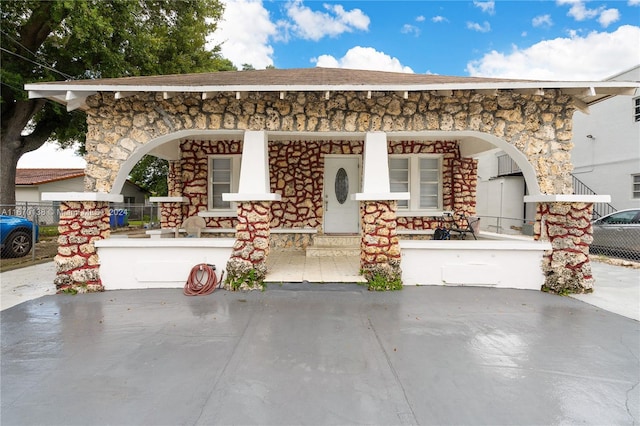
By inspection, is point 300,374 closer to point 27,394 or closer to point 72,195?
point 27,394

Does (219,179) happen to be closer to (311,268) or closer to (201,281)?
(201,281)

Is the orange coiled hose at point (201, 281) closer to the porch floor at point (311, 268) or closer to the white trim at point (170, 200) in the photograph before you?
the porch floor at point (311, 268)

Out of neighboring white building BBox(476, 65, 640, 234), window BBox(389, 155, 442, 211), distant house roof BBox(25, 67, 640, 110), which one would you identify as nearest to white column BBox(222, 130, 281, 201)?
distant house roof BBox(25, 67, 640, 110)

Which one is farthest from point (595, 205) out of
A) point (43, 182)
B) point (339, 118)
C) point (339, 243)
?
point (43, 182)

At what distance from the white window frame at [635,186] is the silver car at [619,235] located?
3.91 meters

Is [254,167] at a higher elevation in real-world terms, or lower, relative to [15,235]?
higher

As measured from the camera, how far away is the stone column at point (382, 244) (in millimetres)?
5438

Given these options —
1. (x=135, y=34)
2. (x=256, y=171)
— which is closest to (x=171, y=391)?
(x=256, y=171)

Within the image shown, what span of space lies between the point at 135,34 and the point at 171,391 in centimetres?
1301

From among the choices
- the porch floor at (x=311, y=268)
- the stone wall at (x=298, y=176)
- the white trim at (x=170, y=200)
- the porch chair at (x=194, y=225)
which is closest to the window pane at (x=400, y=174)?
the stone wall at (x=298, y=176)

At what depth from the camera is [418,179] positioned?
847 centimetres

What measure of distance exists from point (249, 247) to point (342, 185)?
12.5 ft

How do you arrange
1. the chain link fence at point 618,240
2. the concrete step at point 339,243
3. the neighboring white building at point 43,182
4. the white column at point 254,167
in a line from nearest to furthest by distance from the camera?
1. the white column at point 254,167
2. the concrete step at point 339,243
3. the chain link fence at point 618,240
4. the neighboring white building at point 43,182

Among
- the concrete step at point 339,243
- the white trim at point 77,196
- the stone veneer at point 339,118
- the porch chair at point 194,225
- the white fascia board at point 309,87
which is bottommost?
the concrete step at point 339,243
